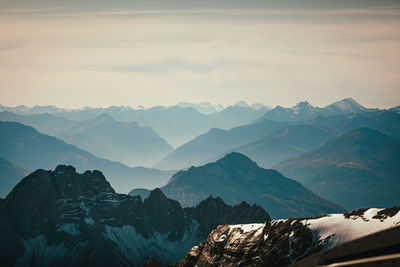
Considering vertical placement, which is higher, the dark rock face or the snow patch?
the snow patch

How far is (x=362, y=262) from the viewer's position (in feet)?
163

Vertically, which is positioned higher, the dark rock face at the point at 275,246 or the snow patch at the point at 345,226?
the snow patch at the point at 345,226

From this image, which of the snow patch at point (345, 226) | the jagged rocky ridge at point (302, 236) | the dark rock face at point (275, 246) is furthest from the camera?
the dark rock face at point (275, 246)

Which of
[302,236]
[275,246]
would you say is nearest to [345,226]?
[302,236]

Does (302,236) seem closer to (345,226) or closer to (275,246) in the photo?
(275,246)

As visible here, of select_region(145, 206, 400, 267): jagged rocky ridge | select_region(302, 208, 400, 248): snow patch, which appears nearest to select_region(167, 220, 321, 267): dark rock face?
select_region(145, 206, 400, 267): jagged rocky ridge

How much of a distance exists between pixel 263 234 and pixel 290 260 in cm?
3223

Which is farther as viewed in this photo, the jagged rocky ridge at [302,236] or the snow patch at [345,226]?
the jagged rocky ridge at [302,236]

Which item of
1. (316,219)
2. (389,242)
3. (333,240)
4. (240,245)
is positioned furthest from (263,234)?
(389,242)

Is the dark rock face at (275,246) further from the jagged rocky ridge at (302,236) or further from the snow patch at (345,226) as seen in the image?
the snow patch at (345,226)

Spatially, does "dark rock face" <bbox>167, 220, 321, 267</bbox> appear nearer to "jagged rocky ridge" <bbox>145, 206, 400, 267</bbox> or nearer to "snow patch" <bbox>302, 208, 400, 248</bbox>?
"jagged rocky ridge" <bbox>145, 206, 400, 267</bbox>

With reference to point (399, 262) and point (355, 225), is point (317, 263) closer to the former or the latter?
point (399, 262)

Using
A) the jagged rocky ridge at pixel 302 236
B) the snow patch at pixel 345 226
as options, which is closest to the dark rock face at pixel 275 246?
the jagged rocky ridge at pixel 302 236

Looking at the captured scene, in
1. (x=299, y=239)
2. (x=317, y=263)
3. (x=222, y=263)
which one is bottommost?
(x=222, y=263)
